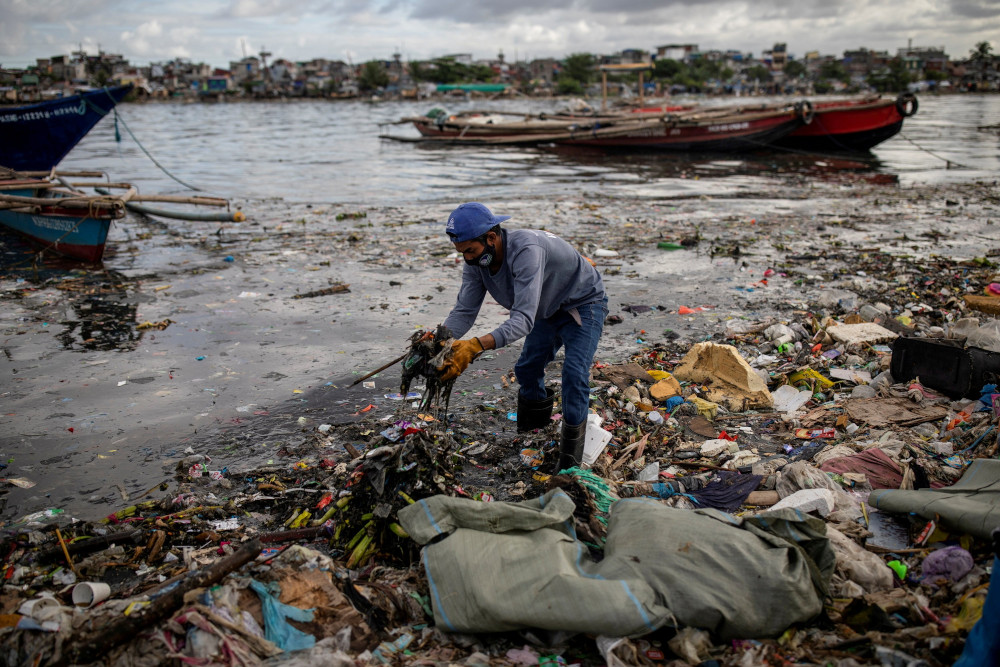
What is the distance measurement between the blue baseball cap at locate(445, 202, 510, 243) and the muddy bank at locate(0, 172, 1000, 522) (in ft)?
5.31

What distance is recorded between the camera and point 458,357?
9.46 ft

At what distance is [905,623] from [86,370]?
5.47 m

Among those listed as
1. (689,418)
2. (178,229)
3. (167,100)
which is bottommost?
(689,418)

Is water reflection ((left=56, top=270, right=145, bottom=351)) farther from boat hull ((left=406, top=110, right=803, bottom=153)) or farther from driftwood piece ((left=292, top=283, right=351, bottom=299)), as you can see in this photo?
boat hull ((left=406, top=110, right=803, bottom=153))

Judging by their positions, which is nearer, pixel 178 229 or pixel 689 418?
pixel 689 418

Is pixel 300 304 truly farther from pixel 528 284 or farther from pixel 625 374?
pixel 528 284

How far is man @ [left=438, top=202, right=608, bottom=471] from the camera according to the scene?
9.65 ft

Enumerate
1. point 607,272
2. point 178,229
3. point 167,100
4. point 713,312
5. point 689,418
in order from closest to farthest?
point 689,418, point 713,312, point 607,272, point 178,229, point 167,100

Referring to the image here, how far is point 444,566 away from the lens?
2.32 m

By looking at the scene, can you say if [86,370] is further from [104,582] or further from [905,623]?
[905,623]

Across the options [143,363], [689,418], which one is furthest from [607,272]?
[143,363]

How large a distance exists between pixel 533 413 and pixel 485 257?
126 cm

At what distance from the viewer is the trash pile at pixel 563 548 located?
211cm

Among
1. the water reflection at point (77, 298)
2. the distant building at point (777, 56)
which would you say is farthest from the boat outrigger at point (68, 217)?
the distant building at point (777, 56)
